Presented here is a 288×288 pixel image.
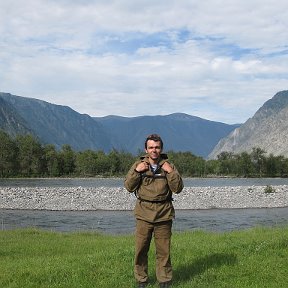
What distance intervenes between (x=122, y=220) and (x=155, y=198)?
28.1 meters

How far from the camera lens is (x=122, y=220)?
36.7 metres

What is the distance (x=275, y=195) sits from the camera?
63062 mm

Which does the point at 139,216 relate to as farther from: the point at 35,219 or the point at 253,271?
the point at 35,219

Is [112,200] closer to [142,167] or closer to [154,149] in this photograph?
[142,167]

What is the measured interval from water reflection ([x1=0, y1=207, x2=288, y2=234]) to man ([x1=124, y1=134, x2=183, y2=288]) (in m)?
20.3

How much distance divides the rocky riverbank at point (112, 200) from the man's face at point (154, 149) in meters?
38.0

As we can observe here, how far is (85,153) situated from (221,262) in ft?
594

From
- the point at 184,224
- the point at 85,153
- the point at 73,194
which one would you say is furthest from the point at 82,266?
the point at 85,153

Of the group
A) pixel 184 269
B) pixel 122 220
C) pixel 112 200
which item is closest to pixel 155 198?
pixel 184 269

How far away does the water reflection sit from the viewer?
106 ft

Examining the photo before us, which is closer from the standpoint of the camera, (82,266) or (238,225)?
(82,266)

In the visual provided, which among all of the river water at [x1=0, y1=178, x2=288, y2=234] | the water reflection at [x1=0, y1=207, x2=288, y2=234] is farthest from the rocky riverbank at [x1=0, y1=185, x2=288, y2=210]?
the water reflection at [x1=0, y1=207, x2=288, y2=234]

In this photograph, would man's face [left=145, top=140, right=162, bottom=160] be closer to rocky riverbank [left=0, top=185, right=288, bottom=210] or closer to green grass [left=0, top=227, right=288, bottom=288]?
green grass [left=0, top=227, right=288, bottom=288]

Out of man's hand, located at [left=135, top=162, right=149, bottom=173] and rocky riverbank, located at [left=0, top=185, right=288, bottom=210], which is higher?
man's hand, located at [left=135, top=162, right=149, bottom=173]
